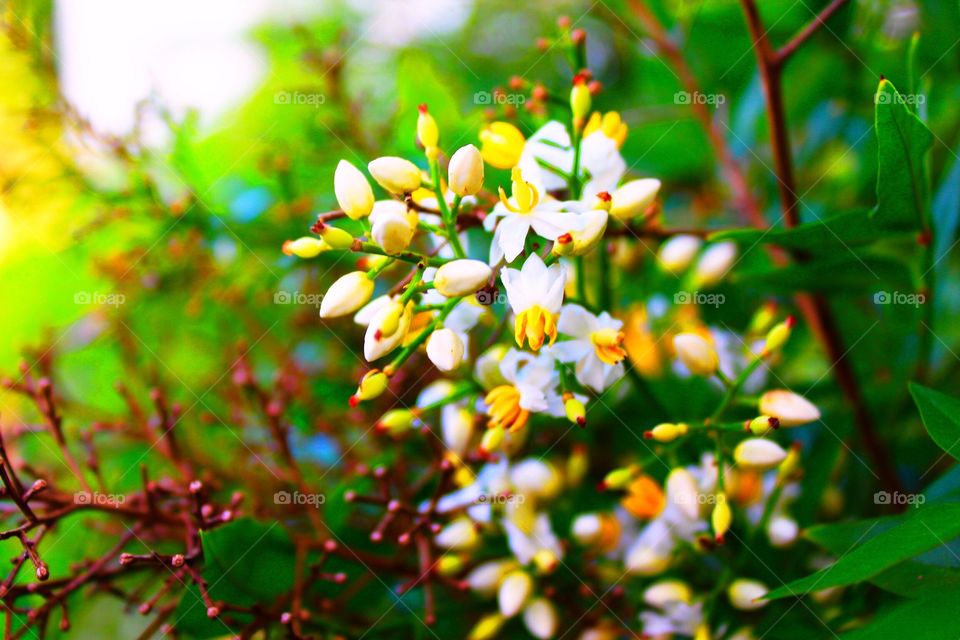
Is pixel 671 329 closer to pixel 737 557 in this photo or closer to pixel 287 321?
pixel 737 557

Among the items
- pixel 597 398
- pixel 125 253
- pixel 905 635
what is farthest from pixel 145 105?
pixel 905 635

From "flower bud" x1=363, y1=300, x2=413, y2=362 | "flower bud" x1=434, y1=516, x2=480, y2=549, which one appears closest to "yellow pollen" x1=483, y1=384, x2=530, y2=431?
"flower bud" x1=363, y1=300, x2=413, y2=362

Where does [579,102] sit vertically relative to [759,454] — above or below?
above

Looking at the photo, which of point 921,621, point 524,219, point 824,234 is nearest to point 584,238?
point 524,219

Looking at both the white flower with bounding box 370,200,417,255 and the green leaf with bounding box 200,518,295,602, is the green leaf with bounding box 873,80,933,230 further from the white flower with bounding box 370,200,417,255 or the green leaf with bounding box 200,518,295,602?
the green leaf with bounding box 200,518,295,602

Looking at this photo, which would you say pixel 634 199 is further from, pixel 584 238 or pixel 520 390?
pixel 520 390

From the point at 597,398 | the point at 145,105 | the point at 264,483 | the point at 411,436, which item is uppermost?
the point at 145,105

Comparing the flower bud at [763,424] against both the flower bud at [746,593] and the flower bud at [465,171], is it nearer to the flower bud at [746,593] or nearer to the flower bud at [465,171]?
the flower bud at [746,593]
